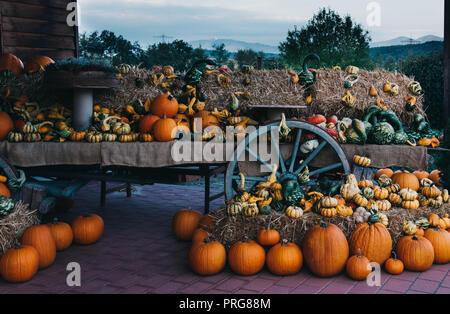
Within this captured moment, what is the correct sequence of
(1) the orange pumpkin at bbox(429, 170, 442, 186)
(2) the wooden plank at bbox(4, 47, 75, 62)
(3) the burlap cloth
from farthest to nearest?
(2) the wooden plank at bbox(4, 47, 75, 62)
(1) the orange pumpkin at bbox(429, 170, 442, 186)
(3) the burlap cloth

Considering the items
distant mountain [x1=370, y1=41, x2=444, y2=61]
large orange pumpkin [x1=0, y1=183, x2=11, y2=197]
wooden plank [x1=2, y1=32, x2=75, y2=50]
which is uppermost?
distant mountain [x1=370, y1=41, x2=444, y2=61]

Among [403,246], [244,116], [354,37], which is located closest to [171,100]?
[244,116]

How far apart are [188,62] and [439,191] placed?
1230 centimetres

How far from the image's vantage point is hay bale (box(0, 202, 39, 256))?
3.99 m

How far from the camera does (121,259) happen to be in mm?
4312

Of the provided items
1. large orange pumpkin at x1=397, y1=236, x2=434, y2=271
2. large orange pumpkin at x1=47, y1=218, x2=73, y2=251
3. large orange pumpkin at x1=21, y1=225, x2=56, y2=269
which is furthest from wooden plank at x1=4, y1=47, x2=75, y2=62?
large orange pumpkin at x1=397, y1=236, x2=434, y2=271

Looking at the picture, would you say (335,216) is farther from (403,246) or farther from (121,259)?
(121,259)

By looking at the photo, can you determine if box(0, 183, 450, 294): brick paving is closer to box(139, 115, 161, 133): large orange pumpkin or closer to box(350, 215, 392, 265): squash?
box(350, 215, 392, 265): squash

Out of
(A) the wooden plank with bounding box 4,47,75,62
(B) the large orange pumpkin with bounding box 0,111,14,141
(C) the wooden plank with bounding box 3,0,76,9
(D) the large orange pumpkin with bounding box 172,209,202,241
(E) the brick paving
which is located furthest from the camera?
(C) the wooden plank with bounding box 3,0,76,9

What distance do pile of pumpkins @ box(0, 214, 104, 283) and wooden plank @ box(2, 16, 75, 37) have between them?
481 centimetres

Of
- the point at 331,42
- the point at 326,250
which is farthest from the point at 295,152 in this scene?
the point at 331,42

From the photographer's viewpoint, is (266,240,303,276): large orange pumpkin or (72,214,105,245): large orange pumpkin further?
(72,214,105,245): large orange pumpkin

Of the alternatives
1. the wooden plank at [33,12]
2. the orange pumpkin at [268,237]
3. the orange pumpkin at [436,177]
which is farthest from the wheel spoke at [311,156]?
the wooden plank at [33,12]

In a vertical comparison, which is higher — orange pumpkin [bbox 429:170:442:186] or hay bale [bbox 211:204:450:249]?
orange pumpkin [bbox 429:170:442:186]
